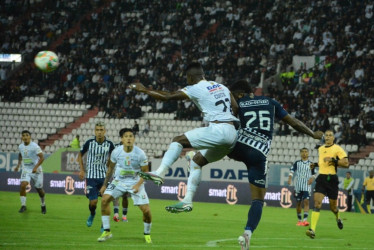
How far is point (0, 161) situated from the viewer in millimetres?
39125

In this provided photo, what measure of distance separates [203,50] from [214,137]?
32435 millimetres

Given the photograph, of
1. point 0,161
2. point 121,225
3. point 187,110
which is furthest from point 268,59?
point 121,225

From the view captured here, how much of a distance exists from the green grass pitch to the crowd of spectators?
10414 millimetres

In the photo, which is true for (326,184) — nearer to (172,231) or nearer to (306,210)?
(172,231)

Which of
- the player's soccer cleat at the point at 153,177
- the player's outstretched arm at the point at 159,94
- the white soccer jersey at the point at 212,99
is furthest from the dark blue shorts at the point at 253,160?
the player's soccer cleat at the point at 153,177

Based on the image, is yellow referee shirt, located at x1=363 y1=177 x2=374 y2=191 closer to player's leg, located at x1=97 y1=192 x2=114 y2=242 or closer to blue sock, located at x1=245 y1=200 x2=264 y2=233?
player's leg, located at x1=97 y1=192 x2=114 y2=242

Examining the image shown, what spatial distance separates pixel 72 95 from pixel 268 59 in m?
11.5

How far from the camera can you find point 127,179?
51.1 feet

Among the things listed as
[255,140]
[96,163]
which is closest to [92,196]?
[96,163]

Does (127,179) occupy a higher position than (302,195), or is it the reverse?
(127,179)

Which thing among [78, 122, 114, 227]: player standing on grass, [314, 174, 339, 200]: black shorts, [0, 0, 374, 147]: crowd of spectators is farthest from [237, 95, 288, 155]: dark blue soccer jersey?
[0, 0, 374, 147]: crowd of spectators

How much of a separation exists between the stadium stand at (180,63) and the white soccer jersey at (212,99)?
24.0 m

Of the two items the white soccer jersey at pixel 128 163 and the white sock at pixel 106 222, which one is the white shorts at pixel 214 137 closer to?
the white sock at pixel 106 222

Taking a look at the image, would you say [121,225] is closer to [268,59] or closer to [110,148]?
[110,148]
